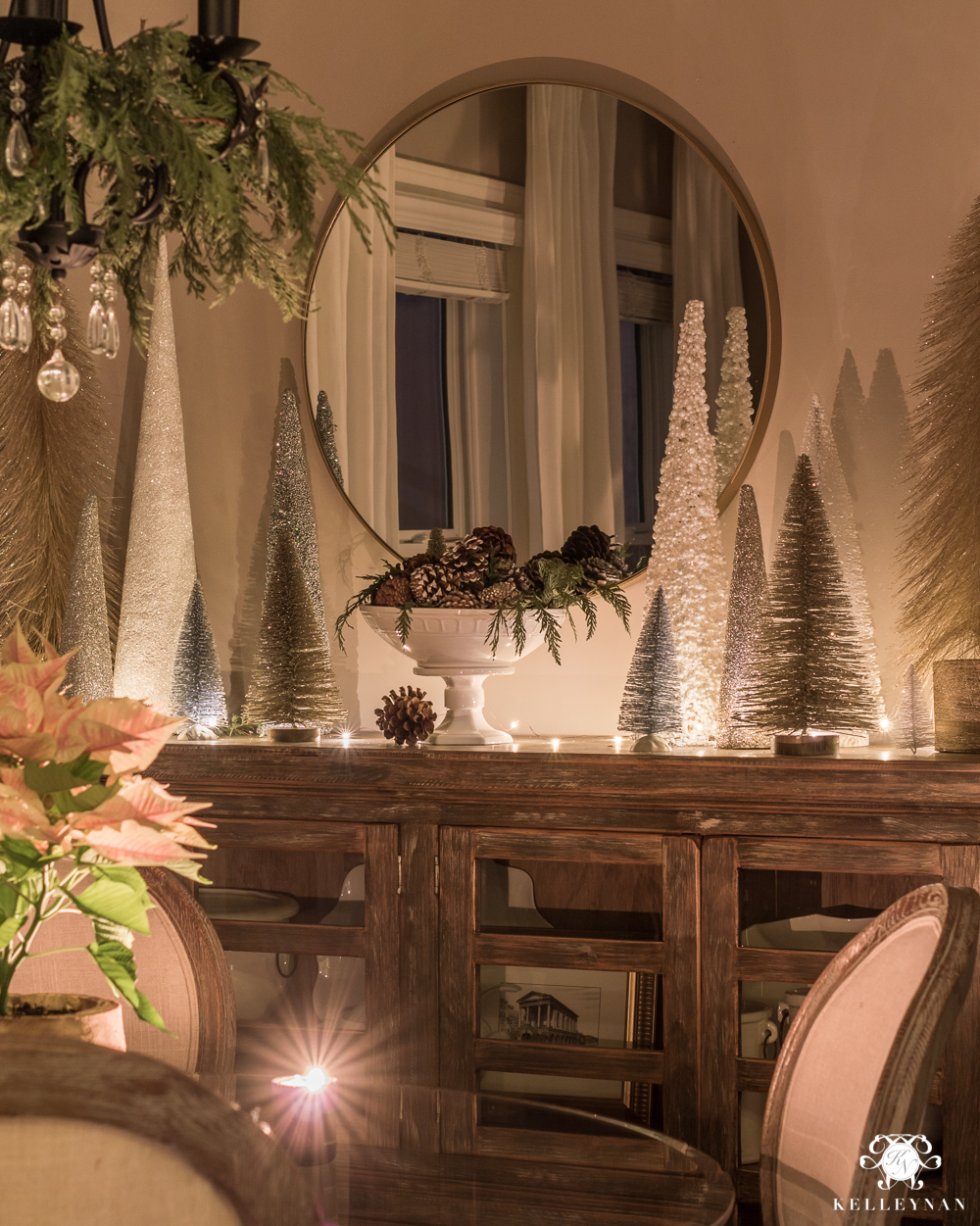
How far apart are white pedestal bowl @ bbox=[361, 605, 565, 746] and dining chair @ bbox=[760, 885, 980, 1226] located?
0.81 m

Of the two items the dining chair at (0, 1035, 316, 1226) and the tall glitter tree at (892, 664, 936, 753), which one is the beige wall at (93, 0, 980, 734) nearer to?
the tall glitter tree at (892, 664, 936, 753)

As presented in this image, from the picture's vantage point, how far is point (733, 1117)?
5.62 ft

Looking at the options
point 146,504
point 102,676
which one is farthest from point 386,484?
point 102,676

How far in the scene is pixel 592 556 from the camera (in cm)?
201

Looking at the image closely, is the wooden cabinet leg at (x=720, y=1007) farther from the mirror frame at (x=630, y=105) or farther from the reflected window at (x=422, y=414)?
the reflected window at (x=422, y=414)

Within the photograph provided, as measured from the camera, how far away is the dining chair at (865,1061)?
1.03m

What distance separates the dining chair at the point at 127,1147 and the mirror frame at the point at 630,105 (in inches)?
66.8

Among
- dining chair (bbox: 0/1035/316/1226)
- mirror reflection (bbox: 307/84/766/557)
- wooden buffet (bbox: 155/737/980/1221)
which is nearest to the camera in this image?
dining chair (bbox: 0/1035/316/1226)

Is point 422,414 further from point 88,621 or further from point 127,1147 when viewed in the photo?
point 127,1147

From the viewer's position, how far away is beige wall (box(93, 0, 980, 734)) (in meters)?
2.05

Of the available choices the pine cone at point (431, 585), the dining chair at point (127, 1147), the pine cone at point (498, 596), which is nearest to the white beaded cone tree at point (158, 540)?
the pine cone at point (431, 585)

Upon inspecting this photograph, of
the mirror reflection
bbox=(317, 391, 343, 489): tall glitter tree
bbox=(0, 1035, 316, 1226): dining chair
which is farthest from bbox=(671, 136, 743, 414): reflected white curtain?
bbox=(0, 1035, 316, 1226): dining chair

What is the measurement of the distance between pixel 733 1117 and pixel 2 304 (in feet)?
4.75

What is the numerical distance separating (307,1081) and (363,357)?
1395 mm
